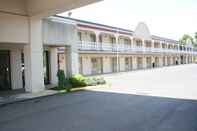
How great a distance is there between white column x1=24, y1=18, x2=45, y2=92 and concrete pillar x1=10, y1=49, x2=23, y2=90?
2.41 m

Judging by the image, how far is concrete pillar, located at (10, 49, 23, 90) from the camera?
15.4m

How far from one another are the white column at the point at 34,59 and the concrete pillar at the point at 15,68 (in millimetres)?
2411

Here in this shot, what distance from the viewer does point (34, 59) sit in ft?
44.3

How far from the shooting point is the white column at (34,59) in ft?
43.7

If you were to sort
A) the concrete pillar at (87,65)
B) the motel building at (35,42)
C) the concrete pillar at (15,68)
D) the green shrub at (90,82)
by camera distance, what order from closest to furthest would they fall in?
the motel building at (35,42) < the concrete pillar at (15,68) < the green shrub at (90,82) < the concrete pillar at (87,65)

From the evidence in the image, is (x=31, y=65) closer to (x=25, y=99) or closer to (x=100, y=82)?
(x=25, y=99)

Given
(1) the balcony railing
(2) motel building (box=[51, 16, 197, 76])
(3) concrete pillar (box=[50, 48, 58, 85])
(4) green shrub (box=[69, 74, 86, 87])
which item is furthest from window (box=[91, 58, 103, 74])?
(4) green shrub (box=[69, 74, 86, 87])

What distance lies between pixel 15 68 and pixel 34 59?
285 cm

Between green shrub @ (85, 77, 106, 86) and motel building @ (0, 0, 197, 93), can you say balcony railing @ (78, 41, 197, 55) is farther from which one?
green shrub @ (85, 77, 106, 86)

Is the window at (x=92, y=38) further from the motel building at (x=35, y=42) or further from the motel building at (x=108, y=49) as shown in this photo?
the motel building at (x=35, y=42)

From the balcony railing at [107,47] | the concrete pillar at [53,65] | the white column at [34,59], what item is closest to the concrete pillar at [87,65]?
the balcony railing at [107,47]

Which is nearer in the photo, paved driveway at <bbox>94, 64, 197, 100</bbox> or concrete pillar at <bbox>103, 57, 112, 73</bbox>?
paved driveway at <bbox>94, 64, 197, 100</bbox>

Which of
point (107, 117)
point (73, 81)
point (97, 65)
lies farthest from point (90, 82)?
point (97, 65)

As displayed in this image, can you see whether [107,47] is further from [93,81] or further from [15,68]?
[15,68]
